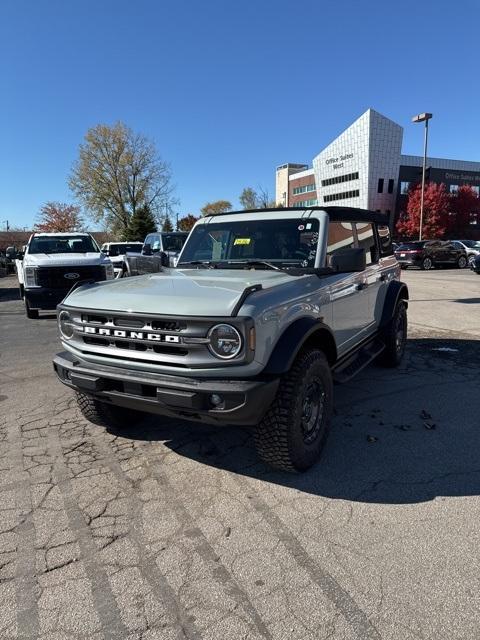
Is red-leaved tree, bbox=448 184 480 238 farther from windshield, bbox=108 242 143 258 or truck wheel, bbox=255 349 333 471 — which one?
truck wheel, bbox=255 349 333 471

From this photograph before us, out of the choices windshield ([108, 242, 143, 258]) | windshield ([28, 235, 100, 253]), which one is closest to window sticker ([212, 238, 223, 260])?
windshield ([28, 235, 100, 253])

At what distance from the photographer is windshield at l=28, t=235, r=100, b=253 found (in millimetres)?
11508

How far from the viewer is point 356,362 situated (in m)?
4.70

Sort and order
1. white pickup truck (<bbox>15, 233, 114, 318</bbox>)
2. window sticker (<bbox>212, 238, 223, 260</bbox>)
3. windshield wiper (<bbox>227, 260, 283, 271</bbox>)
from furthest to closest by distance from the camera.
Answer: white pickup truck (<bbox>15, 233, 114, 318</bbox>), window sticker (<bbox>212, 238, 223, 260</bbox>), windshield wiper (<bbox>227, 260, 283, 271</bbox>)

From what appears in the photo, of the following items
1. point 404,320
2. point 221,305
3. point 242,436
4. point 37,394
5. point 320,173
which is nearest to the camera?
point 221,305

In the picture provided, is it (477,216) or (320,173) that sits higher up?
(320,173)

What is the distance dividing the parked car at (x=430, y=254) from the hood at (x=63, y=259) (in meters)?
19.4

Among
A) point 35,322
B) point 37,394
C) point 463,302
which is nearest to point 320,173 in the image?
point 463,302

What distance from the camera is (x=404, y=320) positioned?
638 cm

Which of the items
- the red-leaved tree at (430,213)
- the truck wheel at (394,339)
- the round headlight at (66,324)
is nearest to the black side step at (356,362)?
the truck wheel at (394,339)

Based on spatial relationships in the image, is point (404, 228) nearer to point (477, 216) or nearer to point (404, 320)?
point (477, 216)

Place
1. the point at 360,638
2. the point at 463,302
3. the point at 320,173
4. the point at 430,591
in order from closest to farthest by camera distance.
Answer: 1. the point at 360,638
2. the point at 430,591
3. the point at 463,302
4. the point at 320,173

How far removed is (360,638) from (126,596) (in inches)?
43.1

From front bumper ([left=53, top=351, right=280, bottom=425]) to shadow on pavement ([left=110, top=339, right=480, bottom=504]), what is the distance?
0.78 metres
